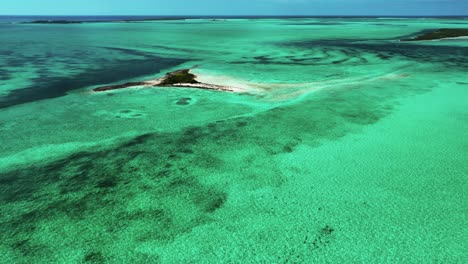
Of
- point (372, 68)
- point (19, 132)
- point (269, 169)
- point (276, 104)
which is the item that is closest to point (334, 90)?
point (276, 104)

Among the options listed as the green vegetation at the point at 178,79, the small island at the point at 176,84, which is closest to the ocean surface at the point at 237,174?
the small island at the point at 176,84

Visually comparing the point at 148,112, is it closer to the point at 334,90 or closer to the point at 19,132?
the point at 19,132

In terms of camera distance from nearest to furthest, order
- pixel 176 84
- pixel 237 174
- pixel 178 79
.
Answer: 1. pixel 237 174
2. pixel 176 84
3. pixel 178 79

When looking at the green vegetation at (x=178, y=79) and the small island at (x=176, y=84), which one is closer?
the small island at (x=176, y=84)

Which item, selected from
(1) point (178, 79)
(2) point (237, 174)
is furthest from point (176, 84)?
(2) point (237, 174)

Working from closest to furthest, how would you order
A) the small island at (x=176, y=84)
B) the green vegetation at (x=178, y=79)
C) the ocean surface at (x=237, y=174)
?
the ocean surface at (x=237, y=174)
the small island at (x=176, y=84)
the green vegetation at (x=178, y=79)

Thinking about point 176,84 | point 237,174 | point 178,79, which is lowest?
point 237,174

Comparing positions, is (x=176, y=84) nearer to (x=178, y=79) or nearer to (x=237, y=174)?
(x=178, y=79)

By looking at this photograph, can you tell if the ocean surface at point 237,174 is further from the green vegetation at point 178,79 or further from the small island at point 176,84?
the green vegetation at point 178,79

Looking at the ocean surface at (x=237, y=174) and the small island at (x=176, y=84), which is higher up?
the small island at (x=176, y=84)
